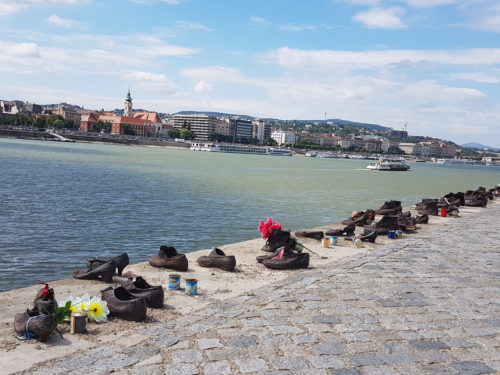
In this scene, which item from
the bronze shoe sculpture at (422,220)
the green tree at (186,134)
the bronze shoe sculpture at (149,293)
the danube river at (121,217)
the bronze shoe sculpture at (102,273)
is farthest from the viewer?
the green tree at (186,134)

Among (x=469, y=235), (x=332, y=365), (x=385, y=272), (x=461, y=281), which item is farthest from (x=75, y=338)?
(x=469, y=235)

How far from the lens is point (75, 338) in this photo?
6.59m

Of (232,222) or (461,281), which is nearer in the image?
(461,281)

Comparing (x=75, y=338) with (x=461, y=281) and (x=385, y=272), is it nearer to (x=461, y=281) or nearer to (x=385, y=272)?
(x=385, y=272)

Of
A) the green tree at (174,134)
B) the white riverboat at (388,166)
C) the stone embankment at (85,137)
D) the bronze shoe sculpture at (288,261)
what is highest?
the green tree at (174,134)

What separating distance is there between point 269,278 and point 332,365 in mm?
4646

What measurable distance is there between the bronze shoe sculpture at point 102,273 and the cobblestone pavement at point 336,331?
2.44 metres

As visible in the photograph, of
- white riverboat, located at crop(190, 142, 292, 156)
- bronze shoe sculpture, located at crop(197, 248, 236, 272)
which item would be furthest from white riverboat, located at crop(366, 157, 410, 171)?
bronze shoe sculpture, located at crop(197, 248, 236, 272)

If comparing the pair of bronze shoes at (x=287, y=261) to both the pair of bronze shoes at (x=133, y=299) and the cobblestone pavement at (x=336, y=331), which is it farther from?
the pair of bronze shoes at (x=133, y=299)

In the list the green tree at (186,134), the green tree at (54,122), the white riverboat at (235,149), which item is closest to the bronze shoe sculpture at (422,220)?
the white riverboat at (235,149)

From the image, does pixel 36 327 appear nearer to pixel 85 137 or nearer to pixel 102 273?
pixel 102 273

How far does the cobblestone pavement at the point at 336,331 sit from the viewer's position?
575 cm

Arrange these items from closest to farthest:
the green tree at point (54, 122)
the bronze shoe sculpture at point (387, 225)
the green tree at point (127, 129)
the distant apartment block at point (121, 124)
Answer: the bronze shoe sculpture at point (387, 225), the green tree at point (54, 122), the green tree at point (127, 129), the distant apartment block at point (121, 124)

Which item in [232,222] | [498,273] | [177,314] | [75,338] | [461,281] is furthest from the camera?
[232,222]
